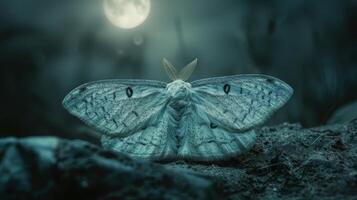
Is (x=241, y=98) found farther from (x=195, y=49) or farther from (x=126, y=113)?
(x=195, y=49)

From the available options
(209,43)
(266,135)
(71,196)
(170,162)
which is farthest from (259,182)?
(209,43)

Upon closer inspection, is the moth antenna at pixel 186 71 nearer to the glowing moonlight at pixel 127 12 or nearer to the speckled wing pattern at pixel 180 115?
the speckled wing pattern at pixel 180 115

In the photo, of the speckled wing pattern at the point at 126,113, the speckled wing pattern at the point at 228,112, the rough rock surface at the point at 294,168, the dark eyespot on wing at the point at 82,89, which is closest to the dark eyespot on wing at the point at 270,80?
the speckled wing pattern at the point at 228,112

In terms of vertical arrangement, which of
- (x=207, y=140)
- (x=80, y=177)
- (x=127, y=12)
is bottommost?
(x=80, y=177)

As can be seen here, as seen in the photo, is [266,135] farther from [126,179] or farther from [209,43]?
[209,43]

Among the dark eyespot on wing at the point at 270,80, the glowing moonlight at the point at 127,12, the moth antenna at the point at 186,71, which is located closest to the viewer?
the dark eyespot on wing at the point at 270,80

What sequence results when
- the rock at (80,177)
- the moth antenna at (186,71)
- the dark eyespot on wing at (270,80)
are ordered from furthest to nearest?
the moth antenna at (186,71), the dark eyespot on wing at (270,80), the rock at (80,177)

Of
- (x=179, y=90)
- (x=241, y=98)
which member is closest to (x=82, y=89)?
(x=179, y=90)

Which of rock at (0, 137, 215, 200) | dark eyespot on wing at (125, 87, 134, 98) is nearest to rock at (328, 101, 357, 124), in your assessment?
dark eyespot on wing at (125, 87, 134, 98)
